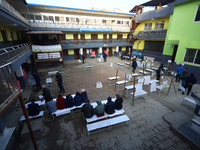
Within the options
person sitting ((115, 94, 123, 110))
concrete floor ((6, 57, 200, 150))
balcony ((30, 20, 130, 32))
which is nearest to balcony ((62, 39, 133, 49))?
balcony ((30, 20, 130, 32))

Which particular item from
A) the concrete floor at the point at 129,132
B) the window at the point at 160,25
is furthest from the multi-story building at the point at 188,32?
the window at the point at 160,25

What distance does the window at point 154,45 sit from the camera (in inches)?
786

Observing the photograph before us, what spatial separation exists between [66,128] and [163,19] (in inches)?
913

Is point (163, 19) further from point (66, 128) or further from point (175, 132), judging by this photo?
point (66, 128)

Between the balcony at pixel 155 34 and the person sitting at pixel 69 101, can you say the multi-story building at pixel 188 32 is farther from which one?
the person sitting at pixel 69 101

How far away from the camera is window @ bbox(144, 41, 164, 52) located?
786 inches

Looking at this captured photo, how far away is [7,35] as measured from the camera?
12.2 metres

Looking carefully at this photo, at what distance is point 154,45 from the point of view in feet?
69.5

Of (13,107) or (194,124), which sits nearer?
(194,124)

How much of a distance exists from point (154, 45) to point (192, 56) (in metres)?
11.8

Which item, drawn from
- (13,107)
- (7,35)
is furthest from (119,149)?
(7,35)

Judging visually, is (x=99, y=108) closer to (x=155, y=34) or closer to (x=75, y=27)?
(x=75, y=27)

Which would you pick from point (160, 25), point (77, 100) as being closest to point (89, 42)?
point (160, 25)

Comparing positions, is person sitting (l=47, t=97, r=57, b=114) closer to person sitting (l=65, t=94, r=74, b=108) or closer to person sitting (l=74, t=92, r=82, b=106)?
person sitting (l=65, t=94, r=74, b=108)
